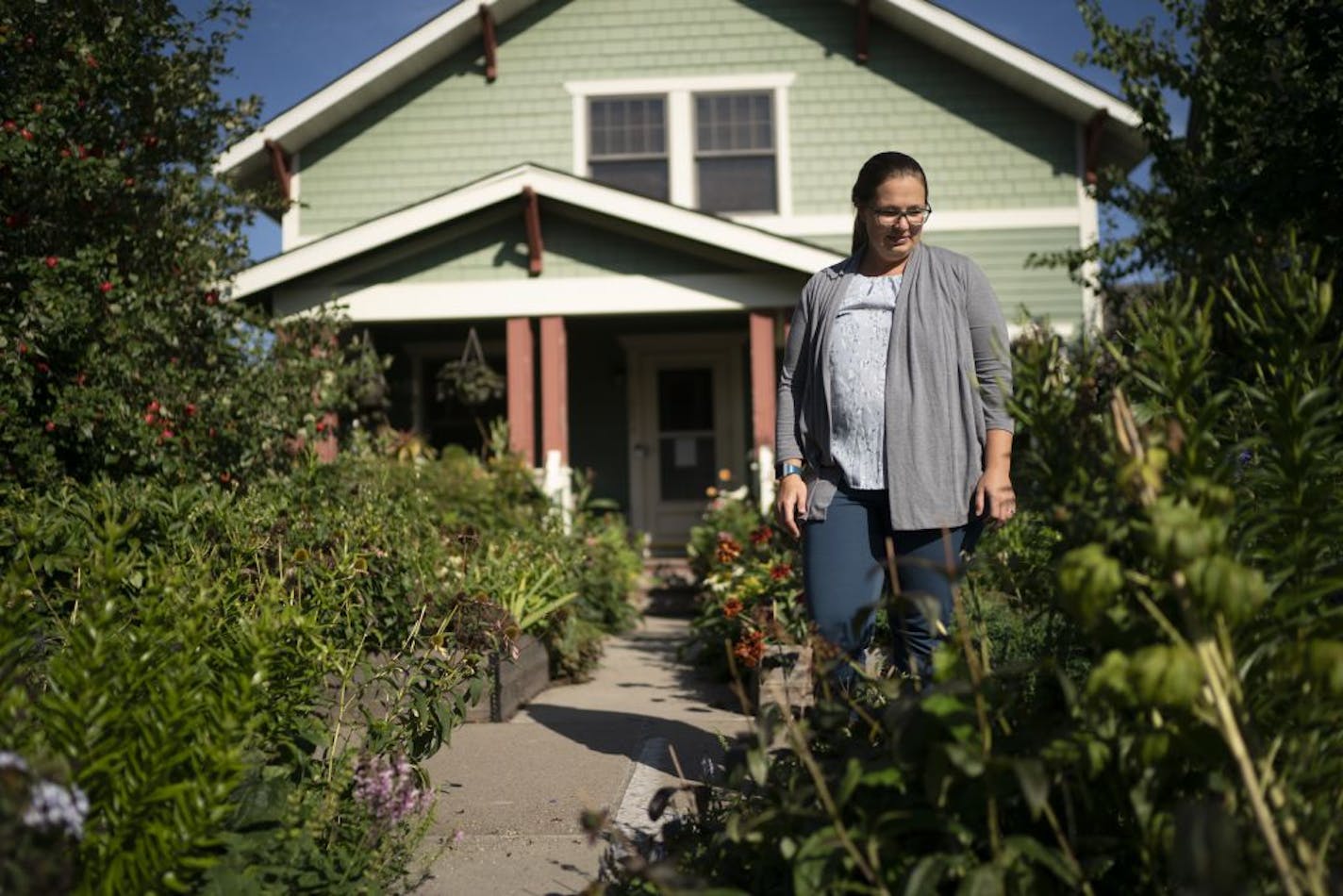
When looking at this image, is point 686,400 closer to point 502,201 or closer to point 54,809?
point 502,201

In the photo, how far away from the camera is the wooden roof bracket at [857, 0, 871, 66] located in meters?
11.2

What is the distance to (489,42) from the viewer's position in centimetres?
1153

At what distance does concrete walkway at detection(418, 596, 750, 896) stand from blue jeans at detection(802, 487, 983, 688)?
44 cm

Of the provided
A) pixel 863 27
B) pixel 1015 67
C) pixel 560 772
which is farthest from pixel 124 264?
pixel 1015 67

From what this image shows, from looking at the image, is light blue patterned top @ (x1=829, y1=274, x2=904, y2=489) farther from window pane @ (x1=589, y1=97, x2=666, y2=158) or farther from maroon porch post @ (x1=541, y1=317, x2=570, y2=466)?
window pane @ (x1=589, y1=97, x2=666, y2=158)

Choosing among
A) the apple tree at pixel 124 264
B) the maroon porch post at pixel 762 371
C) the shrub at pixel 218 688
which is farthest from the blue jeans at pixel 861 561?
the maroon porch post at pixel 762 371

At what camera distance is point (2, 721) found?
1769mm

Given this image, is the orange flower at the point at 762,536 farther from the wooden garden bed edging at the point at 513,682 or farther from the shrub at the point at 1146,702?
the shrub at the point at 1146,702

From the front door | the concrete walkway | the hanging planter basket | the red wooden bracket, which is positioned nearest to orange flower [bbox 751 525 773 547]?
the concrete walkway

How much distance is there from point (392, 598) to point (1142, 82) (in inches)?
281

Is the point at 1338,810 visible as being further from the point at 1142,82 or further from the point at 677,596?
the point at 677,596

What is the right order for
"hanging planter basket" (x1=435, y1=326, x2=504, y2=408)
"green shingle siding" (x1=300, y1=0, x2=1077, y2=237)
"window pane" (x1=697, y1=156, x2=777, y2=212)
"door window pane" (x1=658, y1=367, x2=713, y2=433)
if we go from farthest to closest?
"door window pane" (x1=658, y1=367, x2=713, y2=433)
"window pane" (x1=697, y1=156, x2=777, y2=212)
"green shingle siding" (x1=300, y1=0, x2=1077, y2=237)
"hanging planter basket" (x1=435, y1=326, x2=504, y2=408)

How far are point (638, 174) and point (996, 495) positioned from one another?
9.46 metres

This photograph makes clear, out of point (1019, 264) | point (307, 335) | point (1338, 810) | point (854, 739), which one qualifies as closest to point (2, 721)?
point (854, 739)
